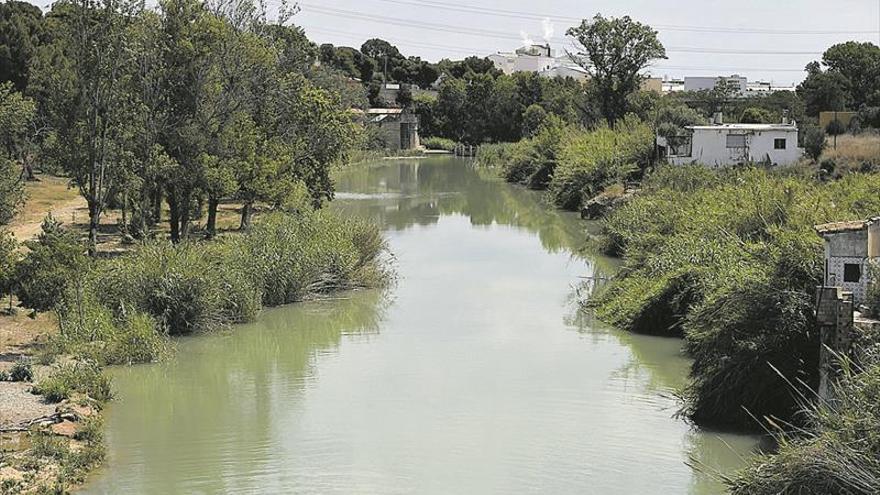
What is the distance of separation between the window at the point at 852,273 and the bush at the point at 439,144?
92813 mm

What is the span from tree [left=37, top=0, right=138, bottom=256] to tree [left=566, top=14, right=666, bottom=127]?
5079 centimetres

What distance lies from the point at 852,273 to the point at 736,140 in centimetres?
3515

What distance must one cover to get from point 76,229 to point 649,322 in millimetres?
21279

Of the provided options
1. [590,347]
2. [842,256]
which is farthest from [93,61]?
[842,256]

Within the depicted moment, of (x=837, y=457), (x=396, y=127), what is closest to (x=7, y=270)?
(x=837, y=457)

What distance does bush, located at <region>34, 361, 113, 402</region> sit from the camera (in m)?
17.8

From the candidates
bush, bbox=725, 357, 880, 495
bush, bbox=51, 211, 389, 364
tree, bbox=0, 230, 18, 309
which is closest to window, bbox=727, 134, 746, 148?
bush, bbox=51, 211, 389, 364

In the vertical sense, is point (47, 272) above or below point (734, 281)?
below

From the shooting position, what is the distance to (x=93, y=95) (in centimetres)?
2769

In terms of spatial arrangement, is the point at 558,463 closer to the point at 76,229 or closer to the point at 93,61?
the point at 93,61

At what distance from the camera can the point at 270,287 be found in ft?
89.0

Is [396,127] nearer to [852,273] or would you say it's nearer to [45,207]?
[45,207]

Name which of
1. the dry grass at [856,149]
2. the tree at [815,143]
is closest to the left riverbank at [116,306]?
the dry grass at [856,149]

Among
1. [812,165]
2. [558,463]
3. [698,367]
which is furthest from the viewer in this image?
[812,165]
